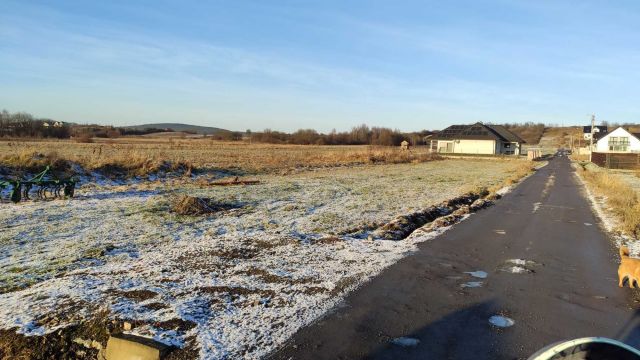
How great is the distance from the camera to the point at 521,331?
16.7 ft

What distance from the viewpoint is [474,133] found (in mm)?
71125

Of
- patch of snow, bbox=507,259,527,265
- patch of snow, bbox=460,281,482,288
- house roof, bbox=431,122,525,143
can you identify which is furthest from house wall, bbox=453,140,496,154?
patch of snow, bbox=460,281,482,288

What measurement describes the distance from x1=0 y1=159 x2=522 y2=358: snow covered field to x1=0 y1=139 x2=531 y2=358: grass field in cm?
2

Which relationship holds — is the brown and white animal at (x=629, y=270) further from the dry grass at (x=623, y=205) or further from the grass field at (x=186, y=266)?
the dry grass at (x=623, y=205)

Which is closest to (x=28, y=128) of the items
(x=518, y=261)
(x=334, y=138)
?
(x=334, y=138)

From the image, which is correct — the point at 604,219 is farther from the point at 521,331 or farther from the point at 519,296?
the point at 521,331

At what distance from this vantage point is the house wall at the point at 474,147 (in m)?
69.1

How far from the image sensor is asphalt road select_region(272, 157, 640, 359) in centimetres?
470

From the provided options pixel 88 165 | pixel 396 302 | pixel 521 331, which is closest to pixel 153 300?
pixel 396 302

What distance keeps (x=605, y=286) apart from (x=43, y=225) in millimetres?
11794

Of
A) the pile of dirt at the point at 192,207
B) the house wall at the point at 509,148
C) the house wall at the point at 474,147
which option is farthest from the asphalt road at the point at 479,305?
the house wall at the point at 509,148

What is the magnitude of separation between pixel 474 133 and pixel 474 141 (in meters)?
1.49

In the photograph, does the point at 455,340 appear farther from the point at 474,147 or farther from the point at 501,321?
the point at 474,147

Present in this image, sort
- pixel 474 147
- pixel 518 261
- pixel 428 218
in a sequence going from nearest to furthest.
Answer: pixel 518 261 → pixel 428 218 → pixel 474 147
